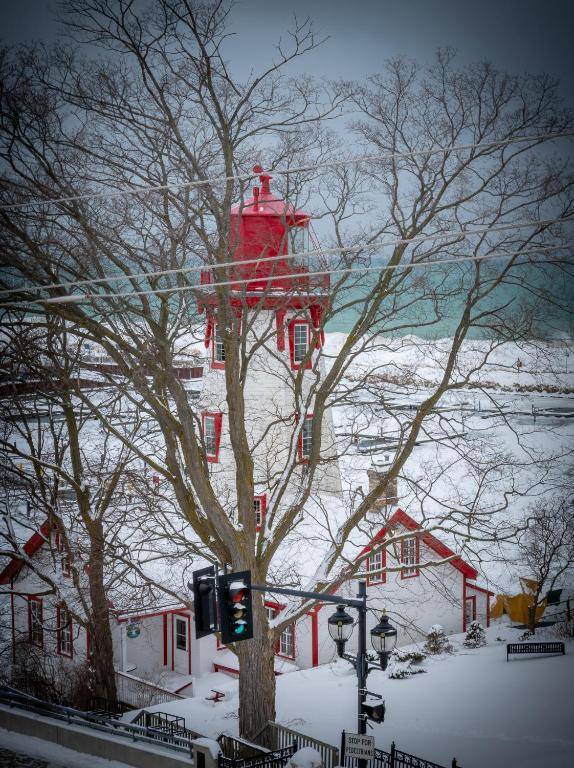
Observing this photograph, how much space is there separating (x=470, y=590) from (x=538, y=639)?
300cm

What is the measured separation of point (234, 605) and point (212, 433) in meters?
11.3

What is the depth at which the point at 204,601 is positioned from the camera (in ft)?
28.2

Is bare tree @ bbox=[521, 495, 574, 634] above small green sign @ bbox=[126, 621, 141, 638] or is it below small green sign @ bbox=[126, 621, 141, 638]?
above

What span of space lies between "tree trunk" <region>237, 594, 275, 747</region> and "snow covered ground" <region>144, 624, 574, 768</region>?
260 cm

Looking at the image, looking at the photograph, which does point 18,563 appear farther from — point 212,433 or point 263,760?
point 263,760

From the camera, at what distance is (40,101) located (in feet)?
39.3

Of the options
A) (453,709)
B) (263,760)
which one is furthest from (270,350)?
(453,709)

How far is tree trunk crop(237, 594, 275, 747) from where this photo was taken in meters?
11.8

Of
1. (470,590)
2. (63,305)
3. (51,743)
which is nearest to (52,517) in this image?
(51,743)

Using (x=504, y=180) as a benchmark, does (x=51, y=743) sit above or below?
below

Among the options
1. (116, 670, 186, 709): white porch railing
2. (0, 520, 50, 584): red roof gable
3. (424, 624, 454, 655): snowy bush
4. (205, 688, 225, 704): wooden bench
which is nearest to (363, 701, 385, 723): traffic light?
(205, 688, 225, 704): wooden bench

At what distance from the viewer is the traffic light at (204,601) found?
8.52m

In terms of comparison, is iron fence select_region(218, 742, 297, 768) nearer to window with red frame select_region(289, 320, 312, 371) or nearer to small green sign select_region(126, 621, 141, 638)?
small green sign select_region(126, 621, 141, 638)

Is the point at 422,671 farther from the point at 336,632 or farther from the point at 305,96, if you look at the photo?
the point at 305,96
